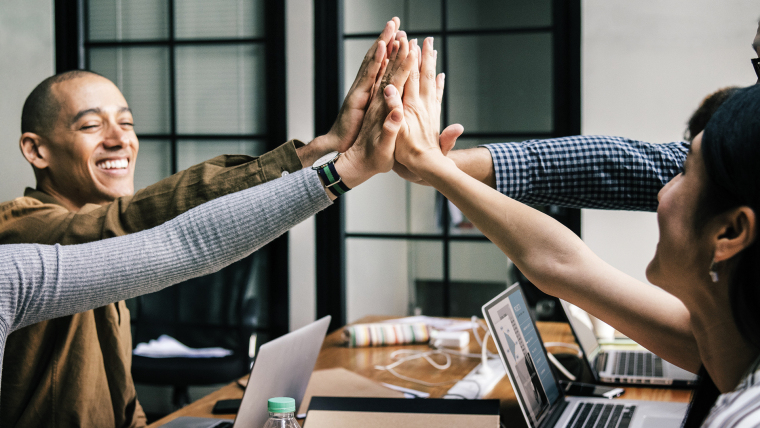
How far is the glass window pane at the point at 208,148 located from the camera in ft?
11.6

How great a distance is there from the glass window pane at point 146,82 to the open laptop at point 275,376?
268 centimetres

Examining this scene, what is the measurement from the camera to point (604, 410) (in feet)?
4.52

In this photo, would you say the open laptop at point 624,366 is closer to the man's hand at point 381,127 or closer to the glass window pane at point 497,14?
the man's hand at point 381,127

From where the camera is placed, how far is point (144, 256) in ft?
3.18

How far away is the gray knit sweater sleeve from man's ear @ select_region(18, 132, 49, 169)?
2.31ft

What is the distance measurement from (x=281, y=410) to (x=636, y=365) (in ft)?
4.05

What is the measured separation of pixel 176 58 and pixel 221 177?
2.62 meters

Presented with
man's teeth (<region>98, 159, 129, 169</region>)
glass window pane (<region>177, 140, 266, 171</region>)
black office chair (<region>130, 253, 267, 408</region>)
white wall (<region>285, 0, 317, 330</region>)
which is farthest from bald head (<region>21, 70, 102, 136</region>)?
glass window pane (<region>177, 140, 266, 171</region>)

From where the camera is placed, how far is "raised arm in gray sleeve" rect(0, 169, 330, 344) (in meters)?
0.93

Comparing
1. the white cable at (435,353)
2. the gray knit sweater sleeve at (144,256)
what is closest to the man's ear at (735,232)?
the gray knit sweater sleeve at (144,256)

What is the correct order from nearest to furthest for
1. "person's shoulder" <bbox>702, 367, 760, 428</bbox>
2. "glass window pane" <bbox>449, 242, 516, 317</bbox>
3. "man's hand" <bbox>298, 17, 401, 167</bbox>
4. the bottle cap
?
"person's shoulder" <bbox>702, 367, 760, 428</bbox>
the bottle cap
"man's hand" <bbox>298, 17, 401, 167</bbox>
"glass window pane" <bbox>449, 242, 516, 317</bbox>

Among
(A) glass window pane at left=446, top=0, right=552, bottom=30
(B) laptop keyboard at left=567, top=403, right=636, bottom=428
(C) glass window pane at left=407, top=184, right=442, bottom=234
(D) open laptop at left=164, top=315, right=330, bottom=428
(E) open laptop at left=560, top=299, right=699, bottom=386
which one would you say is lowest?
(E) open laptop at left=560, top=299, right=699, bottom=386

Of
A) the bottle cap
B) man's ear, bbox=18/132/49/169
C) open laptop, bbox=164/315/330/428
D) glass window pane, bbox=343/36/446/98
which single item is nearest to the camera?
the bottle cap

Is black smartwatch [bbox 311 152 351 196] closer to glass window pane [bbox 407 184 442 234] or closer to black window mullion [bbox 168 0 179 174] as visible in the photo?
glass window pane [bbox 407 184 442 234]
